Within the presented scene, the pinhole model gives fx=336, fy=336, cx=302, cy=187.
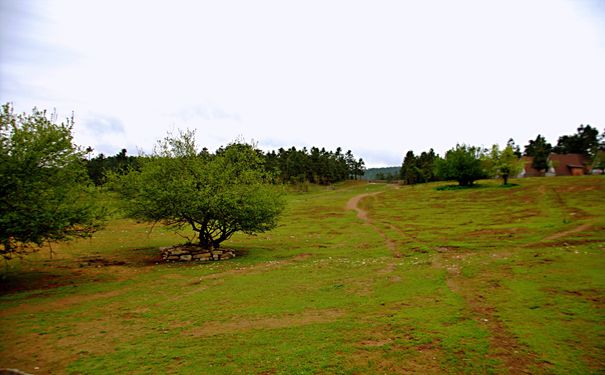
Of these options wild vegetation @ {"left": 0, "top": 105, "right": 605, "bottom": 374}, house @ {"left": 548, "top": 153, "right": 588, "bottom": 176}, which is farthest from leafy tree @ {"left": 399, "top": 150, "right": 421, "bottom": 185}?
wild vegetation @ {"left": 0, "top": 105, "right": 605, "bottom": 374}

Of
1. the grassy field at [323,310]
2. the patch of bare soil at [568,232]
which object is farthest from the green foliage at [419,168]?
the grassy field at [323,310]

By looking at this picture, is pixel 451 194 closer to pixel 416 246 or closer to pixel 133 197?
pixel 416 246

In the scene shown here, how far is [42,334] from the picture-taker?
46.1ft

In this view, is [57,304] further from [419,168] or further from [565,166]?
[565,166]

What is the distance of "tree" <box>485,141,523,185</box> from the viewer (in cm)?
9481

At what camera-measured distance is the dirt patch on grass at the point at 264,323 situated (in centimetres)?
1382

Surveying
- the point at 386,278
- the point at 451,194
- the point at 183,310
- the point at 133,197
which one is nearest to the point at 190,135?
the point at 133,197

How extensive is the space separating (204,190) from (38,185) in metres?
11.8

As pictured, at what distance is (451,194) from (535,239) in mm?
59105

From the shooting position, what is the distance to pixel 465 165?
102500 mm

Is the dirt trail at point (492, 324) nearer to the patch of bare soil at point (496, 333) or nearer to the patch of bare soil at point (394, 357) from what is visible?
the patch of bare soil at point (496, 333)

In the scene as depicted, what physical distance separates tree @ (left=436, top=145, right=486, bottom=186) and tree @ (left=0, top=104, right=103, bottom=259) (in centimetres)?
10128

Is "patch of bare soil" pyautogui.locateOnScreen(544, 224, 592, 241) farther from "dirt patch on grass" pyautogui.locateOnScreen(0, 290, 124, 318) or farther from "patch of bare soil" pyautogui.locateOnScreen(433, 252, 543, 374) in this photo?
"dirt patch on grass" pyautogui.locateOnScreen(0, 290, 124, 318)

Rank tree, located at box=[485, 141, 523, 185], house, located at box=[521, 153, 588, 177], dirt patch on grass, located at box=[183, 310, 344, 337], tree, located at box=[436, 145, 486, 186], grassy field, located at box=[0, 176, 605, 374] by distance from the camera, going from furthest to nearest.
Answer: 1. house, located at box=[521, 153, 588, 177]
2. tree, located at box=[436, 145, 486, 186]
3. tree, located at box=[485, 141, 523, 185]
4. dirt patch on grass, located at box=[183, 310, 344, 337]
5. grassy field, located at box=[0, 176, 605, 374]
